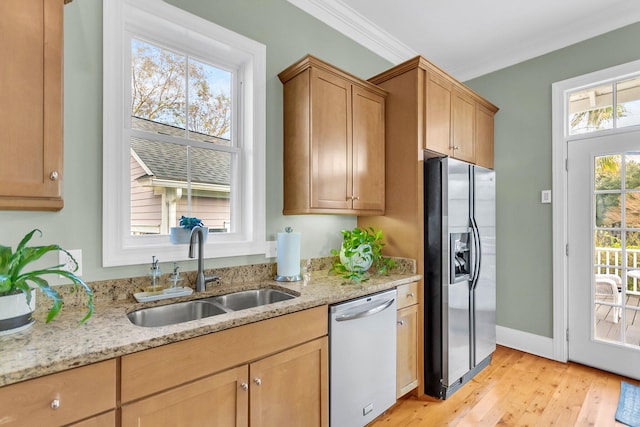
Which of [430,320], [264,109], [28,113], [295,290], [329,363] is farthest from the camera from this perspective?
[430,320]

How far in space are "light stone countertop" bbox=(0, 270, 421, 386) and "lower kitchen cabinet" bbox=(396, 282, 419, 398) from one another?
620mm

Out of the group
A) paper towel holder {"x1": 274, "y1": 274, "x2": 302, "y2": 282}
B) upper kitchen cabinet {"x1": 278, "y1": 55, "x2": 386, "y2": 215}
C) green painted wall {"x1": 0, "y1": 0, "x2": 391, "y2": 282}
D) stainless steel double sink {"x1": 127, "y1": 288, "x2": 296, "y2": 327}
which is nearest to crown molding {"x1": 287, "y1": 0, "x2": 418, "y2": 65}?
green painted wall {"x1": 0, "y1": 0, "x2": 391, "y2": 282}

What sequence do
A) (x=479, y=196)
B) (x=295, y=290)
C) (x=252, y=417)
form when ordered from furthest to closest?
(x=479, y=196)
(x=295, y=290)
(x=252, y=417)

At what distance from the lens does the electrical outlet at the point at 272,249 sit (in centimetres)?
218

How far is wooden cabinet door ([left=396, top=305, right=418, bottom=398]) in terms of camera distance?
7.11 feet

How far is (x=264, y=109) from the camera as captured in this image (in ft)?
7.15

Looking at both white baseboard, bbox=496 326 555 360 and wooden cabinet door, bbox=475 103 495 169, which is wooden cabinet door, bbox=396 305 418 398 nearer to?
white baseboard, bbox=496 326 555 360

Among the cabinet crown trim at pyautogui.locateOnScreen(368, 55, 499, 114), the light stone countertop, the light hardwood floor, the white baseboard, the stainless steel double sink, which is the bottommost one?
the light hardwood floor

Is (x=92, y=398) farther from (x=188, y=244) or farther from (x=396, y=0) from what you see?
(x=396, y=0)

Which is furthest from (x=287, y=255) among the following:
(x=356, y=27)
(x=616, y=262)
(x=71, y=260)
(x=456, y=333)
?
(x=616, y=262)

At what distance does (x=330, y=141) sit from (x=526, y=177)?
2.15m

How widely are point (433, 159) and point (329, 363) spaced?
1.56 metres

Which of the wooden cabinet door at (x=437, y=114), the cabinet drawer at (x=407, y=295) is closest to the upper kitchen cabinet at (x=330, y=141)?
the wooden cabinet door at (x=437, y=114)

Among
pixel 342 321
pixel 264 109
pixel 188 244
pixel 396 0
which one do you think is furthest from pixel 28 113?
pixel 396 0
